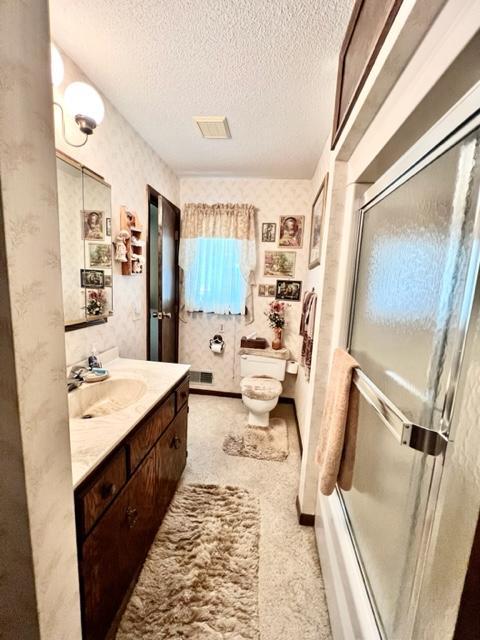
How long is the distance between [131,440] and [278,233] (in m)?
2.54

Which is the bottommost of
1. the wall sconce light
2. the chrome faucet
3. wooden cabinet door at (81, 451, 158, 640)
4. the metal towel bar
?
wooden cabinet door at (81, 451, 158, 640)

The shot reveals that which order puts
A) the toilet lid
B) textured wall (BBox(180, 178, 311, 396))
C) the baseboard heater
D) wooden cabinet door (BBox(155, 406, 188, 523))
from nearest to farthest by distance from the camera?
wooden cabinet door (BBox(155, 406, 188, 523)) < the toilet lid < textured wall (BBox(180, 178, 311, 396)) < the baseboard heater

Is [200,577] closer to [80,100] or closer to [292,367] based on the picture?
[292,367]

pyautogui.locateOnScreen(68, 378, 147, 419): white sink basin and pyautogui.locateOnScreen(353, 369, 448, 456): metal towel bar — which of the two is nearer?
pyautogui.locateOnScreen(353, 369, 448, 456): metal towel bar

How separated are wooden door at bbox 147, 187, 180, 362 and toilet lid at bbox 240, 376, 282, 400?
915 mm

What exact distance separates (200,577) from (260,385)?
4.84ft

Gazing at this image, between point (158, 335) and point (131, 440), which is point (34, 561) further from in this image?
point (158, 335)

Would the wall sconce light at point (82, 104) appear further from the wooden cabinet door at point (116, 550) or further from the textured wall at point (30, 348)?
the wooden cabinet door at point (116, 550)

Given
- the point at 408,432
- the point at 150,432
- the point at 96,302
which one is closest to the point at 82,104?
the point at 96,302

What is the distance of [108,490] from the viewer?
93 centimetres

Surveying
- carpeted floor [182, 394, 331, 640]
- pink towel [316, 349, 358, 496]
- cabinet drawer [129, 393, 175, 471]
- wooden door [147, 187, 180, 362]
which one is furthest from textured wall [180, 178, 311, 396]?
pink towel [316, 349, 358, 496]

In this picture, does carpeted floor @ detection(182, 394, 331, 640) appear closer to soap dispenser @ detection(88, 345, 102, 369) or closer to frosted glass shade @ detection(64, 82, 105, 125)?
soap dispenser @ detection(88, 345, 102, 369)

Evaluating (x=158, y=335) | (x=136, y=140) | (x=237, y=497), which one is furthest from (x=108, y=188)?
(x=237, y=497)

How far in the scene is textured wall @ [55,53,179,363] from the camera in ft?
4.97
